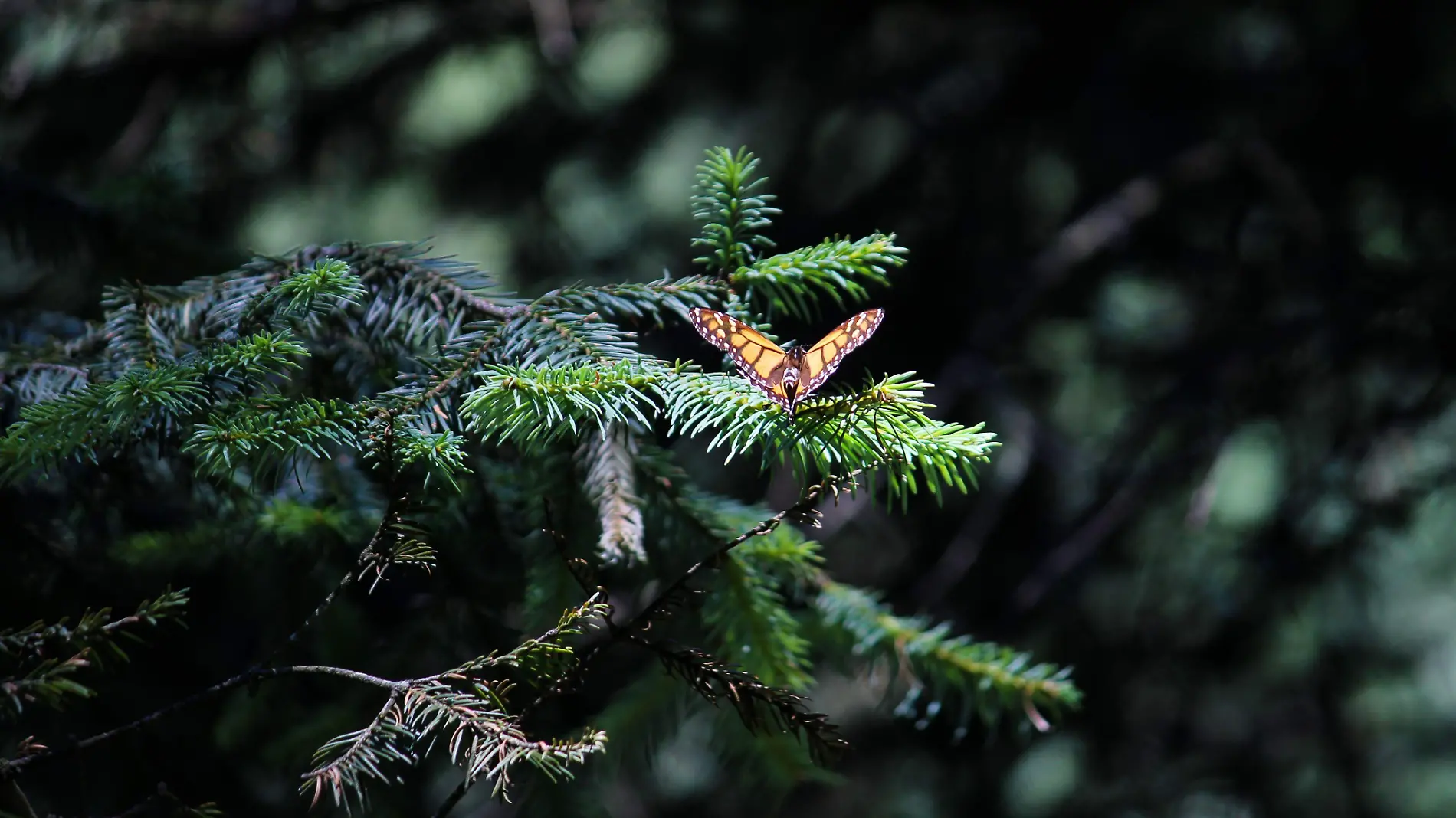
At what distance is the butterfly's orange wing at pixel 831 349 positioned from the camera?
1.83ft

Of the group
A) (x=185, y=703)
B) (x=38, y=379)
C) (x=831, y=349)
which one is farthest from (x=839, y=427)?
(x=38, y=379)

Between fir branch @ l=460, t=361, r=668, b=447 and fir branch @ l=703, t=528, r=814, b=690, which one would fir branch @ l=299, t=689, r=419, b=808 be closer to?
fir branch @ l=460, t=361, r=668, b=447

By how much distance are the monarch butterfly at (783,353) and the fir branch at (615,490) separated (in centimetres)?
16

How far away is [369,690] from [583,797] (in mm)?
234

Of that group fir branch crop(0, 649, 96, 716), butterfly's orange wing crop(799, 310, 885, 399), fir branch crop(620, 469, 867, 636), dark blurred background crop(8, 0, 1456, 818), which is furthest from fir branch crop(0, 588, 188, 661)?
dark blurred background crop(8, 0, 1456, 818)

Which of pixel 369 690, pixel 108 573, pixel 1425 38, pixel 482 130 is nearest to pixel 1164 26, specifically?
pixel 1425 38

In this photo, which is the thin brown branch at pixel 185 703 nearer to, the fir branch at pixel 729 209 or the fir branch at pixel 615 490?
the fir branch at pixel 615 490

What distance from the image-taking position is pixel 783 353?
0.57 meters

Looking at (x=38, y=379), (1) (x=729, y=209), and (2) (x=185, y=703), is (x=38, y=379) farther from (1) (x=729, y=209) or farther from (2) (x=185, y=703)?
(1) (x=729, y=209)

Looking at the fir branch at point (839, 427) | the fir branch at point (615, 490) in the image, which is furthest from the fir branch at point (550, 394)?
the fir branch at point (615, 490)

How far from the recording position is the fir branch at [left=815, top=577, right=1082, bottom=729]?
838 mm

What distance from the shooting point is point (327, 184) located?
5.93ft

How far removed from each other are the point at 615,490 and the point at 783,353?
23cm

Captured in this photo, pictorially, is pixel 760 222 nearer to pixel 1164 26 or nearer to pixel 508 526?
pixel 508 526
